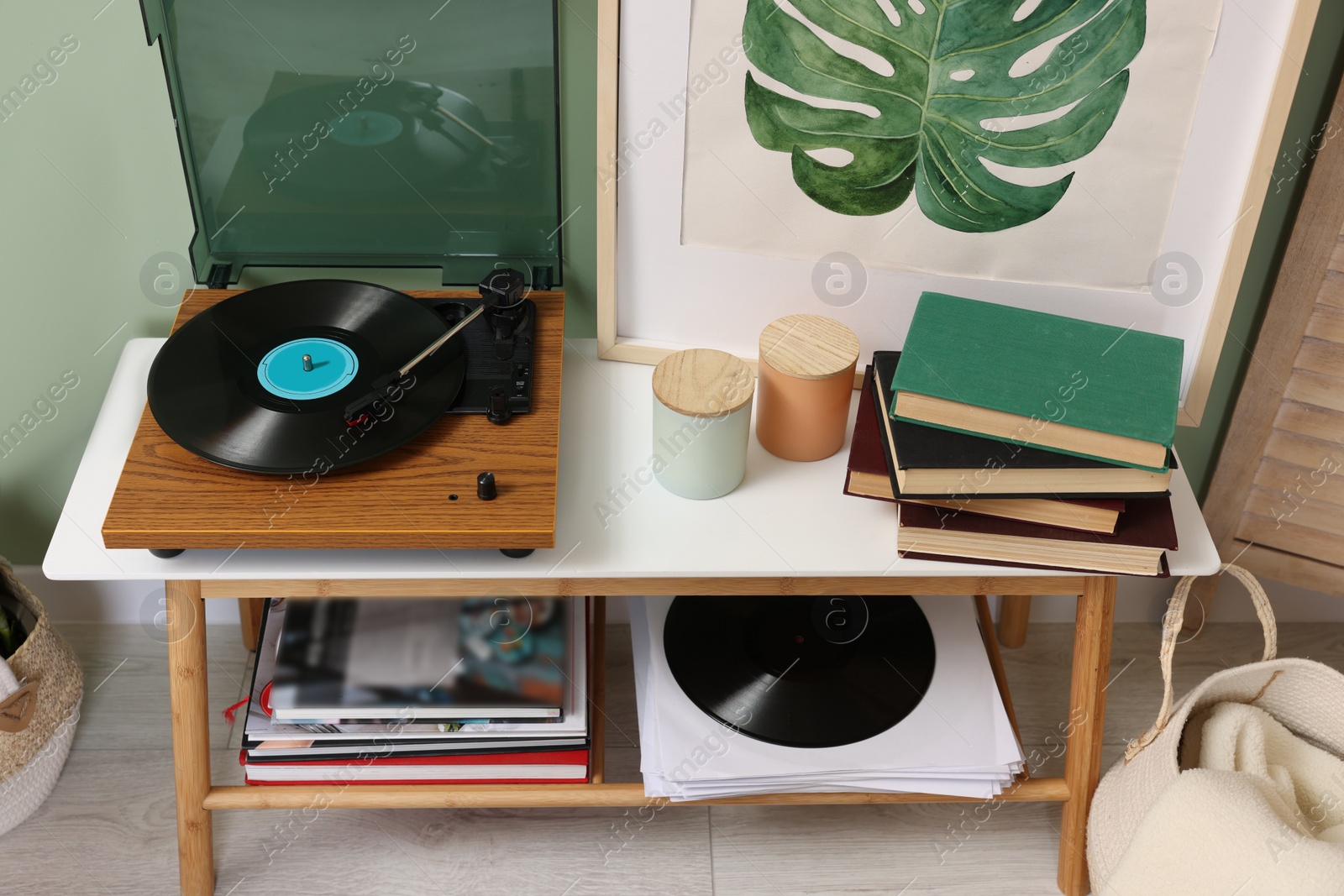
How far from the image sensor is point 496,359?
1.15m

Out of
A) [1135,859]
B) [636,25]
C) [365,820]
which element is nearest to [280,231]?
[636,25]

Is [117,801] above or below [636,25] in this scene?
below

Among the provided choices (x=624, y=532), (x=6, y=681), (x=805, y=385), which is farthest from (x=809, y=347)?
(x=6, y=681)

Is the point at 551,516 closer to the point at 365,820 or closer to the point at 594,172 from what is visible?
the point at 594,172

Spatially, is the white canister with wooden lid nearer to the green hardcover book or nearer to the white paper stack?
the green hardcover book

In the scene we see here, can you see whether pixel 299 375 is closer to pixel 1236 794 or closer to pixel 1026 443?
pixel 1026 443

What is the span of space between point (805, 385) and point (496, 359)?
313 millimetres

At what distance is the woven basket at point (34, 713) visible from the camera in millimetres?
1300

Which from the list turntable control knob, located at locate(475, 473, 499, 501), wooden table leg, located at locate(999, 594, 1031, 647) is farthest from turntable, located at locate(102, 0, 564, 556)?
wooden table leg, located at locate(999, 594, 1031, 647)

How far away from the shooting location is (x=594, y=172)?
124 centimetres

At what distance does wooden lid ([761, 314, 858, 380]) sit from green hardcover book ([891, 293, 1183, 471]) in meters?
0.07

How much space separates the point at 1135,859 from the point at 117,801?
3.88 ft

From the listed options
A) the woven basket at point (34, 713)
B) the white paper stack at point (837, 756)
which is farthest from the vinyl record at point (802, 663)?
the woven basket at point (34, 713)

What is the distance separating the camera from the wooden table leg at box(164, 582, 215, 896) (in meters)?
1.09
